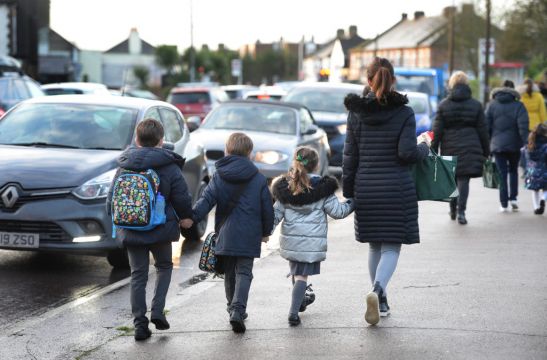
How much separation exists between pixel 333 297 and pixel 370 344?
63.0 inches

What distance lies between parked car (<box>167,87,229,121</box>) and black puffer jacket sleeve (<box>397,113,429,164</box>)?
28.2 meters

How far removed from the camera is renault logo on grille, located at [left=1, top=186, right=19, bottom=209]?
367 inches

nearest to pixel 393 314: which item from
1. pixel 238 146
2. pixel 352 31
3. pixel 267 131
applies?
pixel 238 146

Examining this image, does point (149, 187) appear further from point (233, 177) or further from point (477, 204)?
point (477, 204)

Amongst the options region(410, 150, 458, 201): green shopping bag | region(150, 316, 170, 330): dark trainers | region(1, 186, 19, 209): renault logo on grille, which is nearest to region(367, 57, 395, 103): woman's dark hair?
region(410, 150, 458, 201): green shopping bag

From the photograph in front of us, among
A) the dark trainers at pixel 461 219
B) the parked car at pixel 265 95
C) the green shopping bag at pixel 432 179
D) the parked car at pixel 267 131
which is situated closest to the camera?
the green shopping bag at pixel 432 179

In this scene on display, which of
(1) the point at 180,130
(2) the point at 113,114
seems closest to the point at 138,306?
(2) the point at 113,114

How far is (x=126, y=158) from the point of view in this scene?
23.1 ft

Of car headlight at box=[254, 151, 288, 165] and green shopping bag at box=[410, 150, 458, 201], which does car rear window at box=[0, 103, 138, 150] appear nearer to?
green shopping bag at box=[410, 150, 458, 201]

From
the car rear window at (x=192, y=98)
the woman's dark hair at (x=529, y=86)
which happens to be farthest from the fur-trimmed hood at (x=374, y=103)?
the car rear window at (x=192, y=98)

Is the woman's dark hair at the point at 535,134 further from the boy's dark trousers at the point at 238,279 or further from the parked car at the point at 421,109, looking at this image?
the parked car at the point at 421,109

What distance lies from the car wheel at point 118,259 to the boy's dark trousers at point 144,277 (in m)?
2.59

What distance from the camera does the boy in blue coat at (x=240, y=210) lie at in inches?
282

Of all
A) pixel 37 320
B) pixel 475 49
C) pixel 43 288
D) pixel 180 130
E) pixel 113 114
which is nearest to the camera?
pixel 37 320
